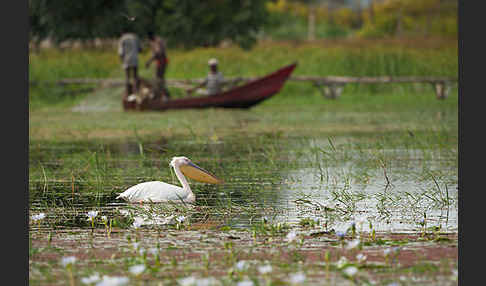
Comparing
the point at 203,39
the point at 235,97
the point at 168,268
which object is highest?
the point at 203,39

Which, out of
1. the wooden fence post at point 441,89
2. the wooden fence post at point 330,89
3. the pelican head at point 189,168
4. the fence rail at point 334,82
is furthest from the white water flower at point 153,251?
the wooden fence post at point 441,89

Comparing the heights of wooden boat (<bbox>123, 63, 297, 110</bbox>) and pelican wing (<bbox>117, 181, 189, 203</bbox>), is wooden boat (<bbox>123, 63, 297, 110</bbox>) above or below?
above

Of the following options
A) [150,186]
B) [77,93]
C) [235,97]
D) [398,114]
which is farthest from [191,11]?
[150,186]

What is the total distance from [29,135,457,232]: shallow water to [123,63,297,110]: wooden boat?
22.7ft

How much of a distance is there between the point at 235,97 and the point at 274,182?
438 inches

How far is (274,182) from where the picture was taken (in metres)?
8.73

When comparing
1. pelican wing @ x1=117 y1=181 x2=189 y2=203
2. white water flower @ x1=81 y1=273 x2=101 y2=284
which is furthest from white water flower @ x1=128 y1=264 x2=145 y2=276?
pelican wing @ x1=117 y1=181 x2=189 y2=203

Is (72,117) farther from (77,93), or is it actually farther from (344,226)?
(344,226)

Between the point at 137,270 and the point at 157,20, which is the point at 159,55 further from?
the point at 137,270

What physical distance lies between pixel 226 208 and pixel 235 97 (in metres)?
12.7

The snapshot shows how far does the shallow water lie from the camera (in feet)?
22.6

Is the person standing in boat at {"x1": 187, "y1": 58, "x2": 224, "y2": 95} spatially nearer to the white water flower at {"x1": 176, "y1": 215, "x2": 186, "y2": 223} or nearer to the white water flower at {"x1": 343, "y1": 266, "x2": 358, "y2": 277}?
the white water flower at {"x1": 176, "y1": 215, "x2": 186, "y2": 223}

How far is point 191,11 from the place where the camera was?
32.2 meters

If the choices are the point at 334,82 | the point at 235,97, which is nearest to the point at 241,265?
the point at 235,97
